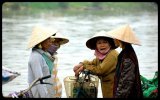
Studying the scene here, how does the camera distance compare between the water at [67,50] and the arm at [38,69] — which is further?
the water at [67,50]

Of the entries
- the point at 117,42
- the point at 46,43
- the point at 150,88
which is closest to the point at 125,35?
the point at 117,42

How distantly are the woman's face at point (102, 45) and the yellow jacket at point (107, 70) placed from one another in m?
0.07

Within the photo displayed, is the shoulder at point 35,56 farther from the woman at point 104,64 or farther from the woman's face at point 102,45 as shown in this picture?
the woman's face at point 102,45

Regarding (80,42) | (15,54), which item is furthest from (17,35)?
(15,54)

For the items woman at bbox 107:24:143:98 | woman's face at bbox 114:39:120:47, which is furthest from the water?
woman at bbox 107:24:143:98

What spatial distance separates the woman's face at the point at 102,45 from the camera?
6.84m

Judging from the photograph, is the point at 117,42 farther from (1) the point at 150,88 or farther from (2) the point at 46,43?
(2) the point at 46,43

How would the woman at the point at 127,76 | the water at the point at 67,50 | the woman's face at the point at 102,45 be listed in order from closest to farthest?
the woman at the point at 127,76
the woman's face at the point at 102,45
the water at the point at 67,50

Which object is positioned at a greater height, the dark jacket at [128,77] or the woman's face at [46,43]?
the woman's face at [46,43]

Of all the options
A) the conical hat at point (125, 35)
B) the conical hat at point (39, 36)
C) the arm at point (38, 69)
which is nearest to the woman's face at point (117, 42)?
the conical hat at point (125, 35)

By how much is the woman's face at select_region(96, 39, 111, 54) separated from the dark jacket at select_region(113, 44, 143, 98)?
0.43m

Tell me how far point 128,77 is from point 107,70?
48cm

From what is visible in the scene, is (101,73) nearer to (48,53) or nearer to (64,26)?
(48,53)

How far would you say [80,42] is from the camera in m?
18.4
